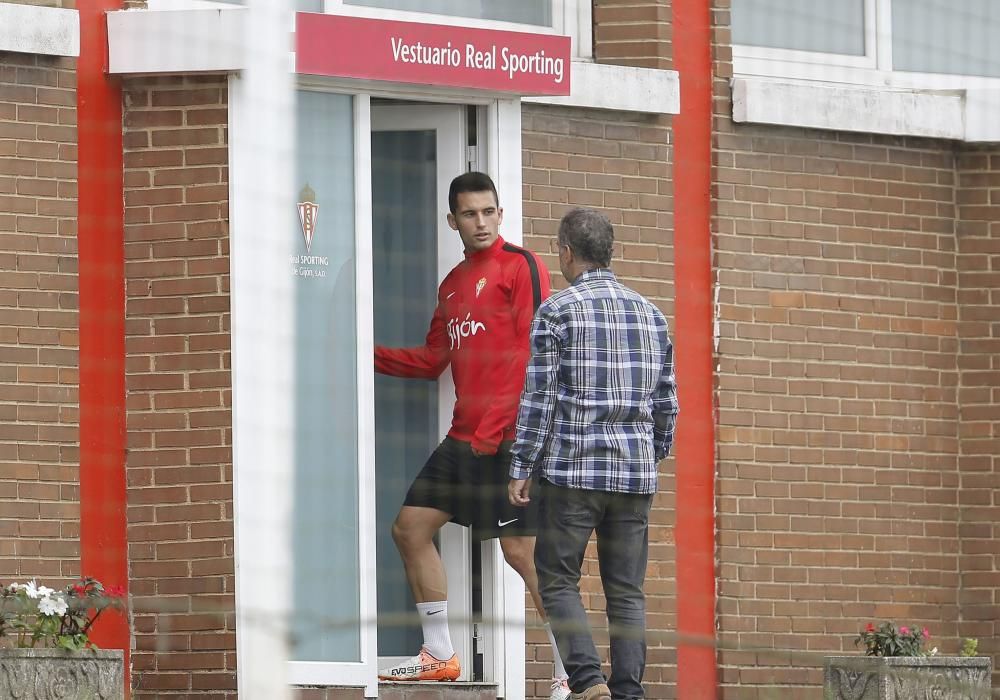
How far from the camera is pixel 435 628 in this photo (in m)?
8.39

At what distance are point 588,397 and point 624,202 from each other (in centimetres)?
240

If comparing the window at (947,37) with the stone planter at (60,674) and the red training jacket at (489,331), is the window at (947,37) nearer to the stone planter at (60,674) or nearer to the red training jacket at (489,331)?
the red training jacket at (489,331)

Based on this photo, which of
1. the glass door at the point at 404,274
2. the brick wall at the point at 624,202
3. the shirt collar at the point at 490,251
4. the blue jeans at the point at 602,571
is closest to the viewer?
the blue jeans at the point at 602,571

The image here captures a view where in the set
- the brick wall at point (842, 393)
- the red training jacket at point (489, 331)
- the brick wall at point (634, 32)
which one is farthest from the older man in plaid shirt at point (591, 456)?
the brick wall at point (634, 32)

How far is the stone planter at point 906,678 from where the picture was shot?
8414 millimetres

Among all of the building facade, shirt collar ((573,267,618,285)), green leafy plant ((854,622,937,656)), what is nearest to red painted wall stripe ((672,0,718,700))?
the building facade

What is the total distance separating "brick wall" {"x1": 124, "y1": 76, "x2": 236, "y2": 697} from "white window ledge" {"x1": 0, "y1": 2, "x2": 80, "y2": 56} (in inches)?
13.5

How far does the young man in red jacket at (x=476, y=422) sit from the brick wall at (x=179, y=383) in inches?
28.7

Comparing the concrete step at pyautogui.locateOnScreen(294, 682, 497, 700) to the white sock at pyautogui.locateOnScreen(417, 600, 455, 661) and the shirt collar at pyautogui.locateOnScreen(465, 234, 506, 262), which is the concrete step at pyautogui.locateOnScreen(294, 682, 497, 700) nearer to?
the white sock at pyautogui.locateOnScreen(417, 600, 455, 661)

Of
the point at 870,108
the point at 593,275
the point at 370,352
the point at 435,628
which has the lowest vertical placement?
the point at 435,628

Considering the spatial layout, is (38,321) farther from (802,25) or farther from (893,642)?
(802,25)

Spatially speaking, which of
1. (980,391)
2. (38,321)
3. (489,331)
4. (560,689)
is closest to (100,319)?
(38,321)

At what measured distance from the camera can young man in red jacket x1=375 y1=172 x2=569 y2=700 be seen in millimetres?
A: 8320

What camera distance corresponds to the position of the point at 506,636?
8.99 meters
